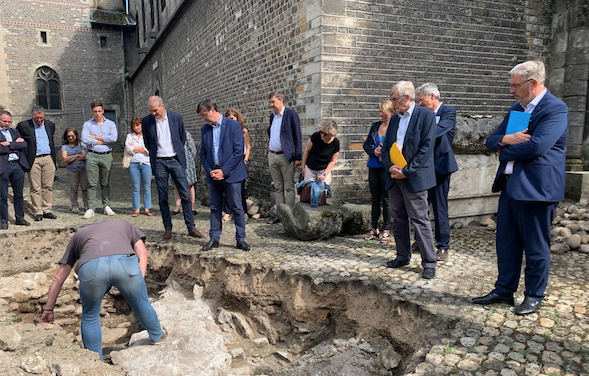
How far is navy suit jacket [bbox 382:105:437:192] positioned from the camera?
A: 152 inches

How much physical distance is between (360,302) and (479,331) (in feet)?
3.81

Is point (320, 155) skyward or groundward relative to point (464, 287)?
skyward

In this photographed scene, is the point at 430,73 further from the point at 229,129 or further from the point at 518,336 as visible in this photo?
the point at 518,336

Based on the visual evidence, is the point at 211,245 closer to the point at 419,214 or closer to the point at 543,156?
the point at 419,214

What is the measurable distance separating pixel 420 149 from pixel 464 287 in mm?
1322

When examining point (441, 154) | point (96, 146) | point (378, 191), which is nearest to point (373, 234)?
point (378, 191)

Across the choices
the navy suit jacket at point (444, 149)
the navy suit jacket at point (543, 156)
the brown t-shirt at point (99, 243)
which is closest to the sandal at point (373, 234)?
the navy suit jacket at point (444, 149)

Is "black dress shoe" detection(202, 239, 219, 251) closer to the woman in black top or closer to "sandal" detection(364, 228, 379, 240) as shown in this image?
the woman in black top

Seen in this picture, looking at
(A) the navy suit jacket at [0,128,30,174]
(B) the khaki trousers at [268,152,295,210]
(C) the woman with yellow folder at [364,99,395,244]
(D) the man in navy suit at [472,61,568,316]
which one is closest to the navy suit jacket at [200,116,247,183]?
(B) the khaki trousers at [268,152,295,210]

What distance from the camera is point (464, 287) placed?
12.3ft

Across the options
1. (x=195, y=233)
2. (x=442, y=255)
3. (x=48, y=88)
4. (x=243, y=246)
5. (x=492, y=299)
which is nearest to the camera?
(x=492, y=299)

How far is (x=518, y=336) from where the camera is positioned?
2873 mm

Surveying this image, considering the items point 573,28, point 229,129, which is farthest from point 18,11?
point 573,28

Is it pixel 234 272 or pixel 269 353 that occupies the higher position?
pixel 234 272
